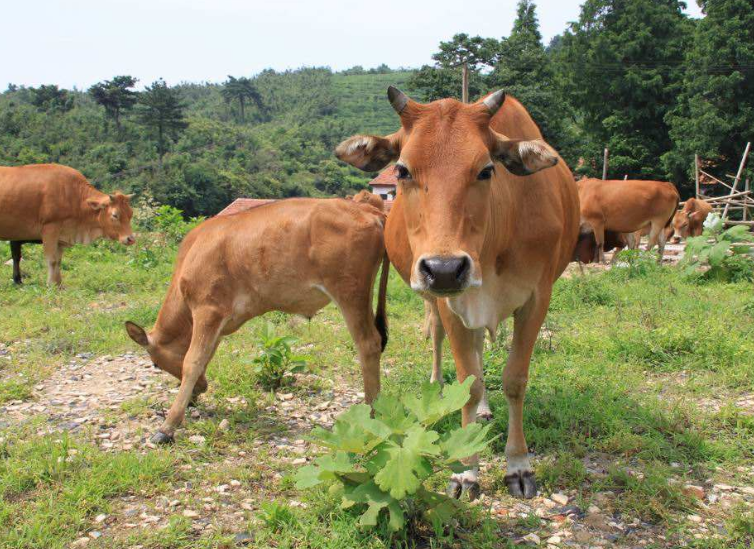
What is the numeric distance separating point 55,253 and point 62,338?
168 inches

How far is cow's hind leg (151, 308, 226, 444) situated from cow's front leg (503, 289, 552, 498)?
7.58 ft

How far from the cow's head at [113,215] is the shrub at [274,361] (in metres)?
7.17

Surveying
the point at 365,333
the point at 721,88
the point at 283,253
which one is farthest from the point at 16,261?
the point at 721,88

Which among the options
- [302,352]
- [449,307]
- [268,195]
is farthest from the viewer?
[268,195]

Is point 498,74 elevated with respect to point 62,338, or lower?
elevated

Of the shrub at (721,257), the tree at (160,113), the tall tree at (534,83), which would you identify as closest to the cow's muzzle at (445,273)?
the shrub at (721,257)

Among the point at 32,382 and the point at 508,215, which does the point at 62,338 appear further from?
the point at 508,215

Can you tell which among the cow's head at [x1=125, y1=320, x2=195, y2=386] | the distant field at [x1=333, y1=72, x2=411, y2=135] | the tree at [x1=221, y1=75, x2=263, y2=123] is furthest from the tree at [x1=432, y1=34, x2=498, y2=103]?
the tree at [x1=221, y1=75, x2=263, y2=123]

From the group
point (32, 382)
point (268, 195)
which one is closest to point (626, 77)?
point (268, 195)

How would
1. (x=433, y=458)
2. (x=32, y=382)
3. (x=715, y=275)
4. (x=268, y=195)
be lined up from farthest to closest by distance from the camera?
(x=268, y=195) → (x=715, y=275) → (x=32, y=382) → (x=433, y=458)

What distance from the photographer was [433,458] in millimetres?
3154

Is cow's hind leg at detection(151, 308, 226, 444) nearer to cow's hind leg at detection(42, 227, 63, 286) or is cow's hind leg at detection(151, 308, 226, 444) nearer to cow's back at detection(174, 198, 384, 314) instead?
cow's back at detection(174, 198, 384, 314)

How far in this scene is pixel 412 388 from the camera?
5594mm

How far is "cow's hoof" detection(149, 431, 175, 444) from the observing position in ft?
15.1
